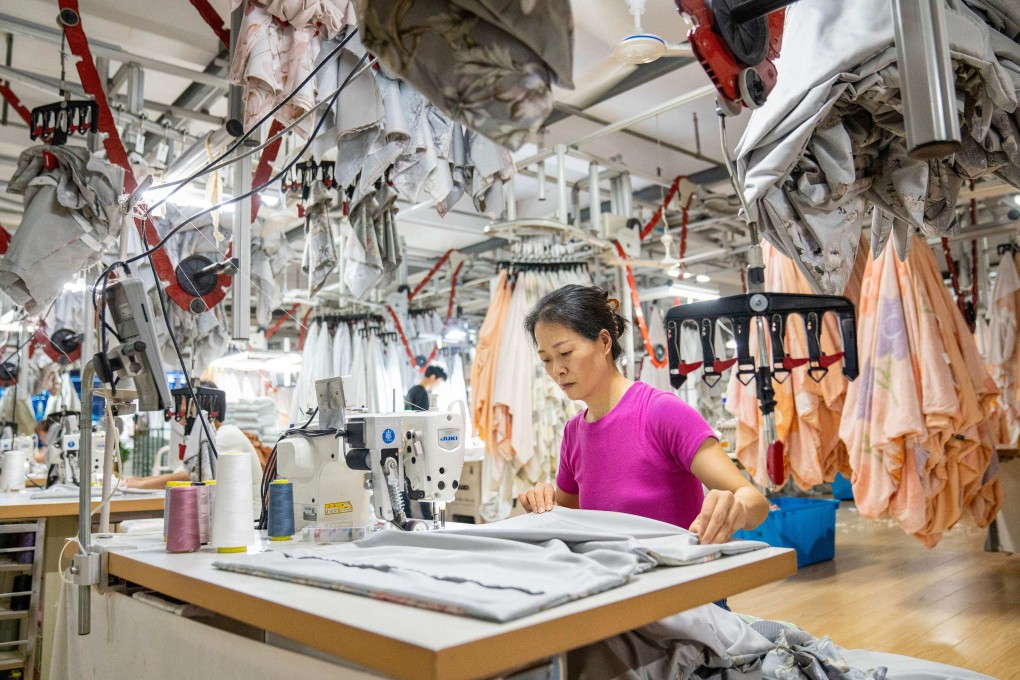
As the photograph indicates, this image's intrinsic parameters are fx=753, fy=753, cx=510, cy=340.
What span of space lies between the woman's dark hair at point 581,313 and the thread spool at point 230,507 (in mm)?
959

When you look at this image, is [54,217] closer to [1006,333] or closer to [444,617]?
[444,617]

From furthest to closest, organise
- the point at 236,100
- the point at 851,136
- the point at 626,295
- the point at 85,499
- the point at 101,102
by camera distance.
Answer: the point at 626,295 < the point at 101,102 < the point at 236,100 < the point at 85,499 < the point at 851,136

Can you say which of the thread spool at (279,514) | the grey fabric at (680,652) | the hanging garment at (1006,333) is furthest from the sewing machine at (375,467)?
the hanging garment at (1006,333)

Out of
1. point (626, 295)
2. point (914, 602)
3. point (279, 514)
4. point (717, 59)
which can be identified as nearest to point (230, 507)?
Answer: point (279, 514)

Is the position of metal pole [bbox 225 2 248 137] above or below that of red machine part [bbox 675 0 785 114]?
above

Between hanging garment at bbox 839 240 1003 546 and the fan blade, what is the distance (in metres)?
1.74

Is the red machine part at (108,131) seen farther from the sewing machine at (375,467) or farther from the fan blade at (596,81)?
the fan blade at (596,81)

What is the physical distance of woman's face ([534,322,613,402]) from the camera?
2.20 metres

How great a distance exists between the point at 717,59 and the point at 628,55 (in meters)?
1.89

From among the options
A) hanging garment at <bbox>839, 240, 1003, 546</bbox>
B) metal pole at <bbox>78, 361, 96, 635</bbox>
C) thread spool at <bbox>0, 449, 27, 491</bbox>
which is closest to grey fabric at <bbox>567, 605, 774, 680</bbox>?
metal pole at <bbox>78, 361, 96, 635</bbox>

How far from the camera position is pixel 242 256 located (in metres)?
2.58

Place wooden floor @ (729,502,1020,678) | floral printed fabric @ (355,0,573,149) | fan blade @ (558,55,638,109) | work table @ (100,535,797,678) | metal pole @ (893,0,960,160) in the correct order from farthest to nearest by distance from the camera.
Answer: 1. fan blade @ (558,55,638,109)
2. wooden floor @ (729,502,1020,678)
3. floral printed fabric @ (355,0,573,149)
4. work table @ (100,535,797,678)
5. metal pole @ (893,0,960,160)

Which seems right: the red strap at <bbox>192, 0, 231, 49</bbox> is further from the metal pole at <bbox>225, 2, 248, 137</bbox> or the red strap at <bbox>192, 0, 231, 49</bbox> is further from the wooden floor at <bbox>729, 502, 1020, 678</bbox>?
the wooden floor at <bbox>729, 502, 1020, 678</bbox>

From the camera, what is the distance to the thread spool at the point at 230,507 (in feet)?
5.85
